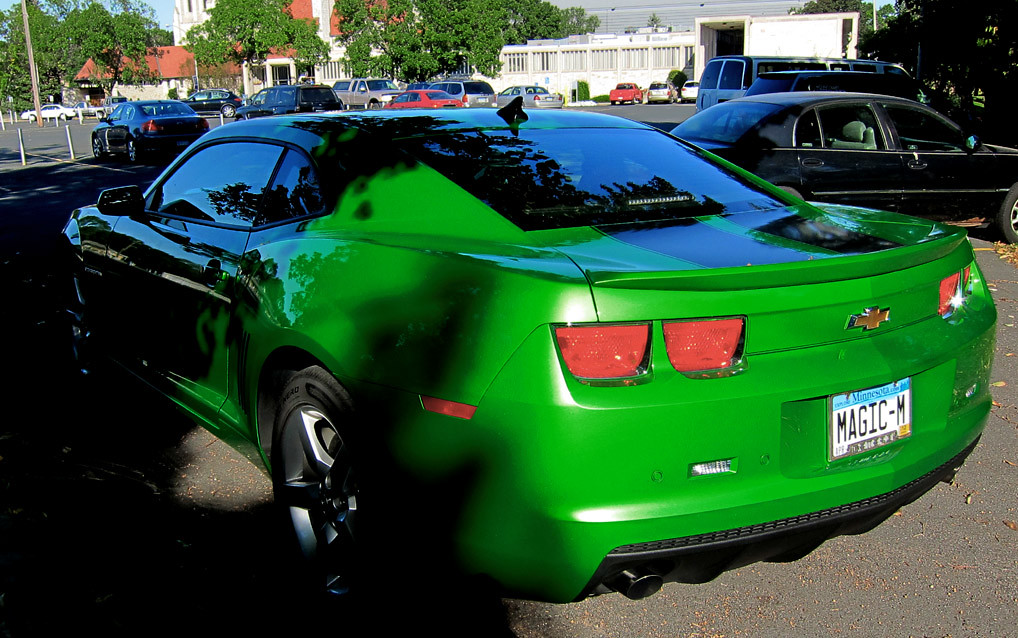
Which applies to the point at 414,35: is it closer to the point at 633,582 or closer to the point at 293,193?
the point at 293,193

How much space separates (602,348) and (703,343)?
0.26 meters

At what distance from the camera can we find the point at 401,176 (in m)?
2.96

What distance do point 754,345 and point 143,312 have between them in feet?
8.98

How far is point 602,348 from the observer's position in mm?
2166

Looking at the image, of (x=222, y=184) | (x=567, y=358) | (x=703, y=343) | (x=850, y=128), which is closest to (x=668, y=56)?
(x=850, y=128)

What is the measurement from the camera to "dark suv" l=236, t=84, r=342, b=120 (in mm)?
33312

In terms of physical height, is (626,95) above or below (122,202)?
above

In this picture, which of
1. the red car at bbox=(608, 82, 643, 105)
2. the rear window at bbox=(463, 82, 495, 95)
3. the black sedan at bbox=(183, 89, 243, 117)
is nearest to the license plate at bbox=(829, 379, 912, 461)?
the rear window at bbox=(463, 82, 495, 95)

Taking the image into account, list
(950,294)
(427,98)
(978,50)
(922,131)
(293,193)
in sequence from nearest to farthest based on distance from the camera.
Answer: (950,294) < (293,193) < (922,131) < (978,50) < (427,98)

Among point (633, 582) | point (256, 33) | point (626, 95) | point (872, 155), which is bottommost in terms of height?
point (633, 582)

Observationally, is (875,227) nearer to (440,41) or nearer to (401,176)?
(401,176)

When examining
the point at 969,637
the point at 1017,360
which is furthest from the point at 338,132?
the point at 1017,360

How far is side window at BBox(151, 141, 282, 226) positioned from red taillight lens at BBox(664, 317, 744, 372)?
1.82 m

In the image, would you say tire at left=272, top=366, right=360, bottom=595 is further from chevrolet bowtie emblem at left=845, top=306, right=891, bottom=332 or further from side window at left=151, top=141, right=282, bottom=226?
chevrolet bowtie emblem at left=845, top=306, right=891, bottom=332
